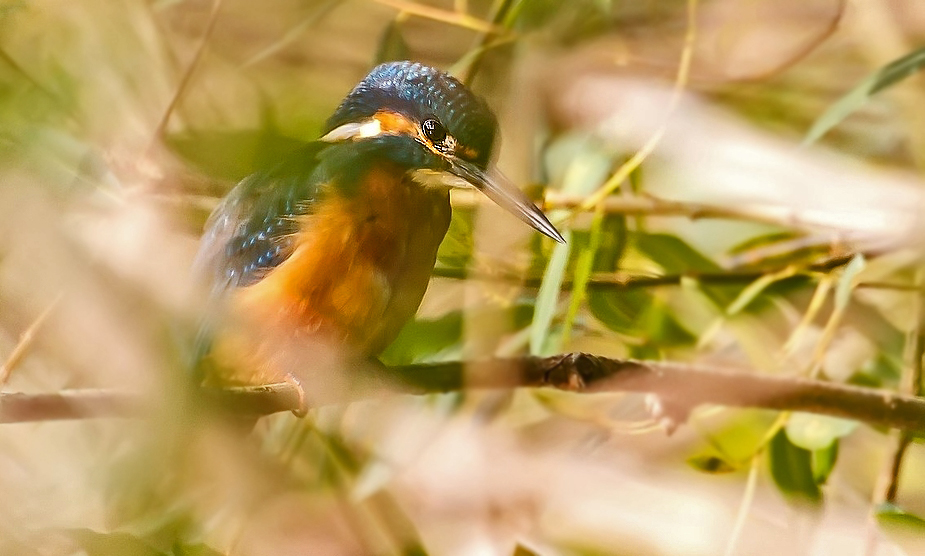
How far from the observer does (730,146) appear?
37.1 inches

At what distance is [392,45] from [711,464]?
42cm

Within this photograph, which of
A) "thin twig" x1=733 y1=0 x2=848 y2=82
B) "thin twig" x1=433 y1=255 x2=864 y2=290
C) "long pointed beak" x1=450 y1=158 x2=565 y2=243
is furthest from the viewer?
"thin twig" x1=733 y1=0 x2=848 y2=82

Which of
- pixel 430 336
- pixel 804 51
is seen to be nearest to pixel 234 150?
pixel 430 336

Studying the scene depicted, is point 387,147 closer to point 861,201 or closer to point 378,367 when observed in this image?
point 378,367

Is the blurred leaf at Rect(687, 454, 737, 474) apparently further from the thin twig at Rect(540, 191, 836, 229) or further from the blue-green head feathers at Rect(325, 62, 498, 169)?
the blue-green head feathers at Rect(325, 62, 498, 169)

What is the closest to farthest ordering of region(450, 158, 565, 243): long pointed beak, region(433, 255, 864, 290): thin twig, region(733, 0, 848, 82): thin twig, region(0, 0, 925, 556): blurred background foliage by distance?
region(0, 0, 925, 556): blurred background foliage
region(450, 158, 565, 243): long pointed beak
region(433, 255, 864, 290): thin twig
region(733, 0, 848, 82): thin twig

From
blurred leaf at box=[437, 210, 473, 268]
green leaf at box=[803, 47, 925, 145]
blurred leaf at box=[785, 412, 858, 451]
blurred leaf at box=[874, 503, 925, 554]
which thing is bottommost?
blurred leaf at box=[874, 503, 925, 554]

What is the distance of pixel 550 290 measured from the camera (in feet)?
2.03

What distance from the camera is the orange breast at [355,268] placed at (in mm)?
633

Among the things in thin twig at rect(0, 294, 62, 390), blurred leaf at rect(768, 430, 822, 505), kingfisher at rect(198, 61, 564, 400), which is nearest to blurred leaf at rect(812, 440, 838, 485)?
blurred leaf at rect(768, 430, 822, 505)

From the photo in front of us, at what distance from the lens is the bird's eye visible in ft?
1.98

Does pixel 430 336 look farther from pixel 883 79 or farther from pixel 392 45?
pixel 883 79

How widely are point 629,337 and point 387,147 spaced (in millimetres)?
271

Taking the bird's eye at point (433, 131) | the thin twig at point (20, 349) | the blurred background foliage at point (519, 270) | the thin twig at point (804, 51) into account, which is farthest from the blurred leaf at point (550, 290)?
the thin twig at point (804, 51)
